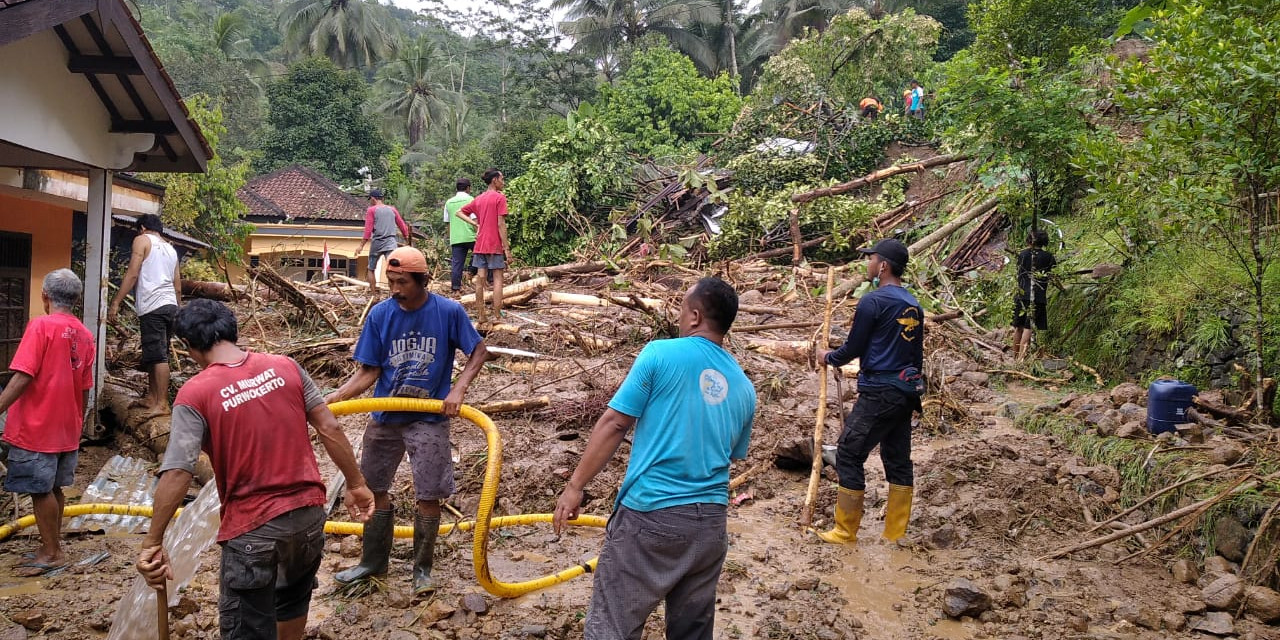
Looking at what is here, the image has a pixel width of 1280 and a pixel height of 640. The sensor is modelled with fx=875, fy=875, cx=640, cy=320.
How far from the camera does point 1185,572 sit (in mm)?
4992

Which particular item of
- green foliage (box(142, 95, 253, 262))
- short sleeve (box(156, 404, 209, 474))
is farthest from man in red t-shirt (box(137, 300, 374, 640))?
green foliage (box(142, 95, 253, 262))

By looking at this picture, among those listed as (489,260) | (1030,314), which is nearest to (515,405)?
(489,260)

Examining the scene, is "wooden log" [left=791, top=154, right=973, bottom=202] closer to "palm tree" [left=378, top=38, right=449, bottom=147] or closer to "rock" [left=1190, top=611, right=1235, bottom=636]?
"rock" [left=1190, top=611, right=1235, bottom=636]

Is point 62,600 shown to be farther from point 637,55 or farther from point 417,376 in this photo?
point 637,55

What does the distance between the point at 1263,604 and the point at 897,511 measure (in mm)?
1912

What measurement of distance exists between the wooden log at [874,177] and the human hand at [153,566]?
14.6m

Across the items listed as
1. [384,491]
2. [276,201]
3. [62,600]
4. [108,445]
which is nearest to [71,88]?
[108,445]

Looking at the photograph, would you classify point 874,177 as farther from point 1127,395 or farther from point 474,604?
point 474,604

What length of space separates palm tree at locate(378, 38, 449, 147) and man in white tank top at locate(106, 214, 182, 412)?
39.1 m

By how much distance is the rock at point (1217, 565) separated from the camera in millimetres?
4934

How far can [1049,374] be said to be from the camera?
32.3 ft

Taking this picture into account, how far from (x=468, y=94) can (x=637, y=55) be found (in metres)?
27.0

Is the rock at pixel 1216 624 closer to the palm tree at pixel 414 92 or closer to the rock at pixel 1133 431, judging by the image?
the rock at pixel 1133 431

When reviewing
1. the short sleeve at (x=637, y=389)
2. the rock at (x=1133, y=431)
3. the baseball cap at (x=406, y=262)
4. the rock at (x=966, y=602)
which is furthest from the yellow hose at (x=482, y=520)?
the rock at (x=1133, y=431)
